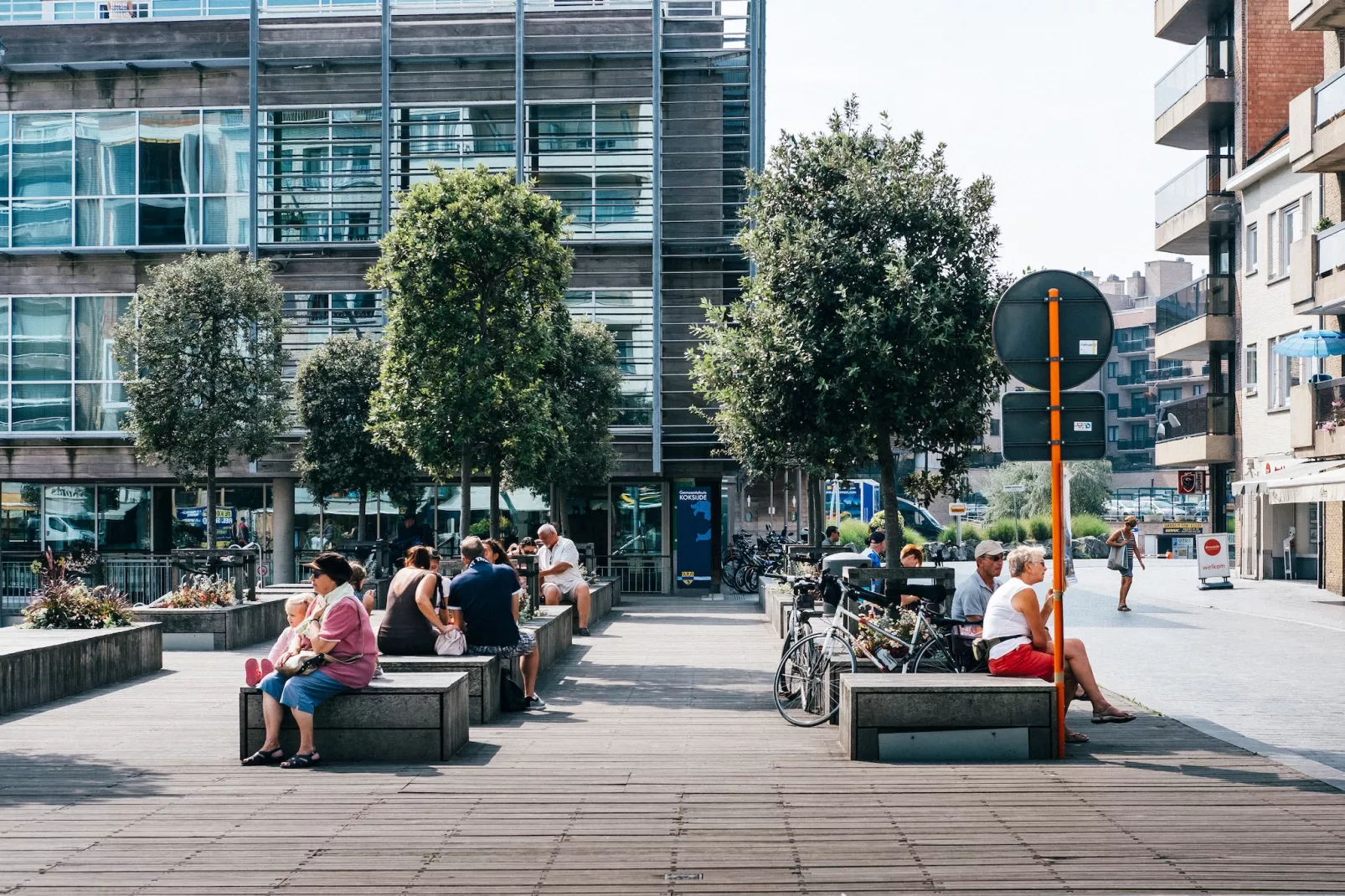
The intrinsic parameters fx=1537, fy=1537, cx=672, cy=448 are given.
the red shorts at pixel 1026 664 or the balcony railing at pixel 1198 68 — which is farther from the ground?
the balcony railing at pixel 1198 68

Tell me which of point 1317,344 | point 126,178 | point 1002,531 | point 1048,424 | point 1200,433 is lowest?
point 1002,531

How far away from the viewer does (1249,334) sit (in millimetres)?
41094

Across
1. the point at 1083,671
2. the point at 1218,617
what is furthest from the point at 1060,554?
the point at 1218,617

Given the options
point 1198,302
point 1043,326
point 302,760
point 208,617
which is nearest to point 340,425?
point 208,617

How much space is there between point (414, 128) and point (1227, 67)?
921 inches

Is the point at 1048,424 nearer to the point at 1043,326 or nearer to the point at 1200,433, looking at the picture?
the point at 1043,326

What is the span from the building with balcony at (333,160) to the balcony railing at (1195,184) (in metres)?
15.9

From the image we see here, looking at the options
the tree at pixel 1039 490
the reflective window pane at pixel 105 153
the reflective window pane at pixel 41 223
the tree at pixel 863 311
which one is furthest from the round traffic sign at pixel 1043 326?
the tree at pixel 1039 490

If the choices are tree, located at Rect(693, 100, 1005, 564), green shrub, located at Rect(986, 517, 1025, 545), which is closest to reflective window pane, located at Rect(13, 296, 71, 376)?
tree, located at Rect(693, 100, 1005, 564)

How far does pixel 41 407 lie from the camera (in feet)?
117

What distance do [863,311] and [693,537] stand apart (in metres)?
19.8

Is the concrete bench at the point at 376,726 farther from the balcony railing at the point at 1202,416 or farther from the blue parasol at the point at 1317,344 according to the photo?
the balcony railing at the point at 1202,416

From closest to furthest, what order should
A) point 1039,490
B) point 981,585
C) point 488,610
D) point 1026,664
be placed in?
point 1026,664 < point 981,585 < point 488,610 < point 1039,490

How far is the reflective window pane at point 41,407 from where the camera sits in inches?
1406
